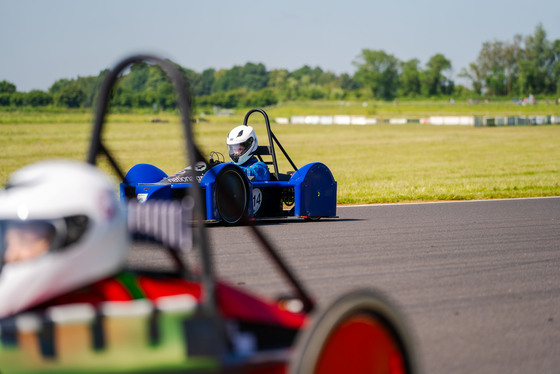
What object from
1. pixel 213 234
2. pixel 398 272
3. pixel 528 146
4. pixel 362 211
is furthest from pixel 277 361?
pixel 528 146

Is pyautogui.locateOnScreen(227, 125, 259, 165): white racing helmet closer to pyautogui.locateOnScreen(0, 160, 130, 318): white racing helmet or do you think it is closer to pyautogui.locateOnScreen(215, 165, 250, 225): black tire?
pyautogui.locateOnScreen(215, 165, 250, 225): black tire

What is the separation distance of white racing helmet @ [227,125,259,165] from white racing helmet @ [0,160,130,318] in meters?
9.35

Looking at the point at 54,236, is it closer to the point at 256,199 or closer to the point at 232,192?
the point at 232,192

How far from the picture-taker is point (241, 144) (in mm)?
12195

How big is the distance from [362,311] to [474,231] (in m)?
8.11

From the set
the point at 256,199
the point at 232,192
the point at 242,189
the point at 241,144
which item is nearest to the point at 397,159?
the point at 241,144

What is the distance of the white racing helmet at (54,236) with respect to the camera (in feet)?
8.99

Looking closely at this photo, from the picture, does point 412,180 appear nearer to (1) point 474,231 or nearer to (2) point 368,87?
(1) point 474,231

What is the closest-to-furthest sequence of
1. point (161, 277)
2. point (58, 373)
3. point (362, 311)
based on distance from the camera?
1. point (58, 373)
2. point (362, 311)
3. point (161, 277)

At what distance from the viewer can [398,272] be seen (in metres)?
7.59

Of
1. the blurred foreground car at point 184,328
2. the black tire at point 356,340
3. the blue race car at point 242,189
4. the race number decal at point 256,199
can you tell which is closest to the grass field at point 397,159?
the blue race car at point 242,189

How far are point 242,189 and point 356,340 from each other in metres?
8.15

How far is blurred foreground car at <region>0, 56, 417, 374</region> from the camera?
2.72 m

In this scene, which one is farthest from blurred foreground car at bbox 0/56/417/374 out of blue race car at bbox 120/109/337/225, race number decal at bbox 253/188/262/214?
race number decal at bbox 253/188/262/214
